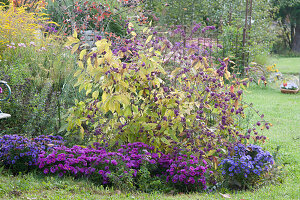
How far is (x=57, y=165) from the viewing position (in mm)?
3633

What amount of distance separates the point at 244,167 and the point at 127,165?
1.17 meters

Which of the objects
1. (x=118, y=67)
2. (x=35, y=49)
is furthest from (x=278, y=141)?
(x=35, y=49)

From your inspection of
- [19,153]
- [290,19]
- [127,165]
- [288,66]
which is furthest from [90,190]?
[290,19]

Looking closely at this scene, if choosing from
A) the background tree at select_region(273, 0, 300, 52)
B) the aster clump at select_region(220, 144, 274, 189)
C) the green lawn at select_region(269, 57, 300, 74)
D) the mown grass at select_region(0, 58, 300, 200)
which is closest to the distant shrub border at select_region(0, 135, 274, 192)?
the aster clump at select_region(220, 144, 274, 189)

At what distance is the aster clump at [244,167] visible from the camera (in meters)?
3.62

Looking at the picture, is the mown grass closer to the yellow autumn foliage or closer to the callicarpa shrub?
the callicarpa shrub

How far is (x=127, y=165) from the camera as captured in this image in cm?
356

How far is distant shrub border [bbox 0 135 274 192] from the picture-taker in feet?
11.7

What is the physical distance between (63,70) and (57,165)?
2.32 m

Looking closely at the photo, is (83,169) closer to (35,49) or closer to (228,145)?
(228,145)

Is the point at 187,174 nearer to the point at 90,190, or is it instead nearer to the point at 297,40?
the point at 90,190

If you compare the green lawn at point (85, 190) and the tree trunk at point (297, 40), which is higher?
the tree trunk at point (297, 40)

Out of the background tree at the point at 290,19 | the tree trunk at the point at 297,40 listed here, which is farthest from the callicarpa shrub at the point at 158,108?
the tree trunk at the point at 297,40

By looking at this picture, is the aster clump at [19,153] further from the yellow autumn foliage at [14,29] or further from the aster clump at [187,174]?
the yellow autumn foliage at [14,29]
